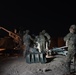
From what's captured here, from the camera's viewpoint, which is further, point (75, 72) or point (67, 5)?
point (67, 5)

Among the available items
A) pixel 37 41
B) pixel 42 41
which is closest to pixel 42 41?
pixel 42 41

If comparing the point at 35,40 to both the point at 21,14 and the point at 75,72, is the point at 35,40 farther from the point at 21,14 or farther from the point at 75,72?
the point at 21,14

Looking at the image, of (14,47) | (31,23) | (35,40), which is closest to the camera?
(35,40)

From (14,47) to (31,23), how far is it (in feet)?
42.6

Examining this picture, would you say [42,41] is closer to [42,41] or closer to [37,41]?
[42,41]

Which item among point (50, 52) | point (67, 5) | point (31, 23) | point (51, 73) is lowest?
point (51, 73)

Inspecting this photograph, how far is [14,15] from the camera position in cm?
3322

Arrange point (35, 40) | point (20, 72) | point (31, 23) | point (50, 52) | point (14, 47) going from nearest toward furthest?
point (20, 72) → point (35, 40) → point (50, 52) → point (14, 47) → point (31, 23)

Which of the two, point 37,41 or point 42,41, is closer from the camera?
point 42,41

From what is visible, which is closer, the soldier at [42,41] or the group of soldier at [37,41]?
the group of soldier at [37,41]

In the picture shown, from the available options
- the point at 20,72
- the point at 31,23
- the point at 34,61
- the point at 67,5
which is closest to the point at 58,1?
the point at 67,5

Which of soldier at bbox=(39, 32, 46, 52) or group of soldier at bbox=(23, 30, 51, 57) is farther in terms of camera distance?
soldier at bbox=(39, 32, 46, 52)

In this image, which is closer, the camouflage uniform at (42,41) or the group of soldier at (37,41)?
the group of soldier at (37,41)

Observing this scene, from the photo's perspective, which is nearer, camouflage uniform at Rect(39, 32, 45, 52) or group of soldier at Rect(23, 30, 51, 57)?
group of soldier at Rect(23, 30, 51, 57)
